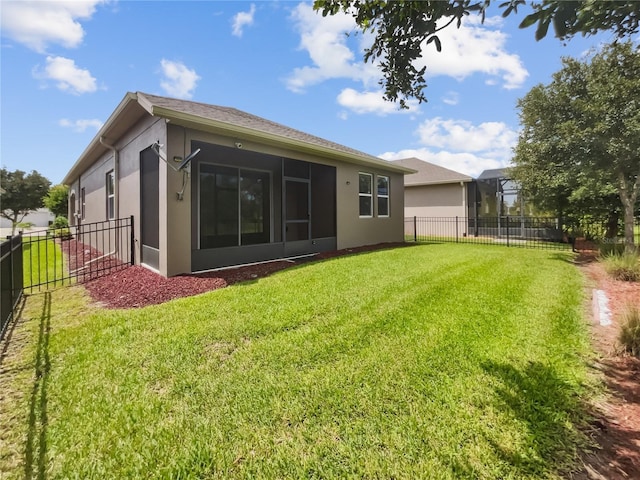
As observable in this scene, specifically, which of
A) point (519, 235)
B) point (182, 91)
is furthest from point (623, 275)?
point (182, 91)

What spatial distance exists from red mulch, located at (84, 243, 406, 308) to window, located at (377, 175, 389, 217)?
21.2 feet

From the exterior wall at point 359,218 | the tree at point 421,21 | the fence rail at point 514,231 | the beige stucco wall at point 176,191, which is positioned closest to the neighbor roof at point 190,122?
the beige stucco wall at point 176,191

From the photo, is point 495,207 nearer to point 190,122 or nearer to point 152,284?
point 190,122

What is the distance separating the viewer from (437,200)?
2028cm

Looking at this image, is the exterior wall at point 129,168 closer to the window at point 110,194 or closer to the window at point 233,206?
the window at point 110,194

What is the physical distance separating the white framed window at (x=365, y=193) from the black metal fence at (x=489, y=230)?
12.9 ft

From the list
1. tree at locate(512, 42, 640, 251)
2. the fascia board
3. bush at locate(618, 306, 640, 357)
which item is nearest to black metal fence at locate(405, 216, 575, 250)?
tree at locate(512, 42, 640, 251)

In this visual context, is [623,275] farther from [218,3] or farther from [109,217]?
[109,217]

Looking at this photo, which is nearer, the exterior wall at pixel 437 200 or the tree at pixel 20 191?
the exterior wall at pixel 437 200

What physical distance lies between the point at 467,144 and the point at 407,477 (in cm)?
3567

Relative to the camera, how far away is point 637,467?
1997 millimetres

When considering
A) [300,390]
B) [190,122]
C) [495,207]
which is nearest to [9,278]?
[190,122]

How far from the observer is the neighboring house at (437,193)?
19172 mm

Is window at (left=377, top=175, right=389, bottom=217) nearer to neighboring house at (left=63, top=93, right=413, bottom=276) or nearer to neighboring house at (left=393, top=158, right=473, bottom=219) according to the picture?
neighboring house at (left=63, top=93, right=413, bottom=276)
